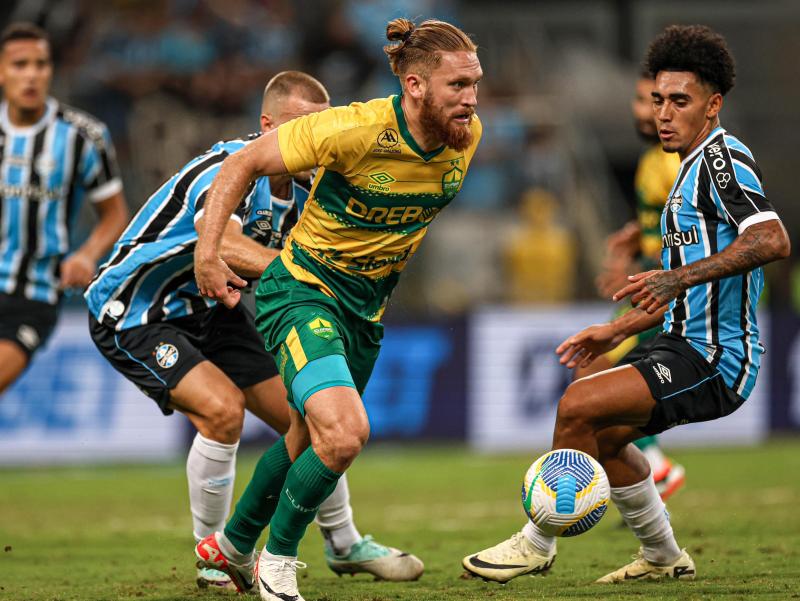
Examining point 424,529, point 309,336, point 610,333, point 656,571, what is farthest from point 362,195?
point 424,529

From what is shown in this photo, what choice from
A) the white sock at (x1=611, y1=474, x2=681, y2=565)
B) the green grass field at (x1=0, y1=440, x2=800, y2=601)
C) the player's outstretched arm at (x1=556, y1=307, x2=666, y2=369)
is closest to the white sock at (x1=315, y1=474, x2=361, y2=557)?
the green grass field at (x1=0, y1=440, x2=800, y2=601)

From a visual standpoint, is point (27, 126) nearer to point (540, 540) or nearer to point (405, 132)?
point (405, 132)

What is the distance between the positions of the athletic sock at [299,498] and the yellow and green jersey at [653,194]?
364 centimetres

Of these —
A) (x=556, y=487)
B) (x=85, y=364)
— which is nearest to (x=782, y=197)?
(x=85, y=364)

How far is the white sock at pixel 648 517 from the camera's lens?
224 inches

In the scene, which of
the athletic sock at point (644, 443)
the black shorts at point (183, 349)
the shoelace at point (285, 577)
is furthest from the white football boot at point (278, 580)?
the athletic sock at point (644, 443)

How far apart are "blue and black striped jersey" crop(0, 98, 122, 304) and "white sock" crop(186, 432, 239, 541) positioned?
2.48 m

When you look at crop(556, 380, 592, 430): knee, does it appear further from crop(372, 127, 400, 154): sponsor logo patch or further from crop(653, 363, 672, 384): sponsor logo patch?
crop(372, 127, 400, 154): sponsor logo patch

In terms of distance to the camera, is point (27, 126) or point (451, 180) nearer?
point (451, 180)

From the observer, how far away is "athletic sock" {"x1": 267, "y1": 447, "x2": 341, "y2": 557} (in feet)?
16.6

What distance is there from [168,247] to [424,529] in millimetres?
3188

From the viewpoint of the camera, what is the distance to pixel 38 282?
8125 mm

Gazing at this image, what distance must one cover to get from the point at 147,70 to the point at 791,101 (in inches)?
495

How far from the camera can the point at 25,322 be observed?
7977 mm
